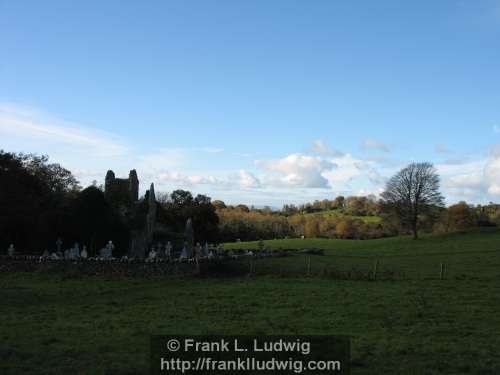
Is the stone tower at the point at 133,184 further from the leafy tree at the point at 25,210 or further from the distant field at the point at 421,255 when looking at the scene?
the distant field at the point at 421,255

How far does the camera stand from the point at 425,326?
12.3 m

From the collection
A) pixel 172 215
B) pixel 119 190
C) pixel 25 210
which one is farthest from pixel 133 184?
pixel 172 215

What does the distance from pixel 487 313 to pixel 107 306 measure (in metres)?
11.6

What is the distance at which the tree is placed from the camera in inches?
2421

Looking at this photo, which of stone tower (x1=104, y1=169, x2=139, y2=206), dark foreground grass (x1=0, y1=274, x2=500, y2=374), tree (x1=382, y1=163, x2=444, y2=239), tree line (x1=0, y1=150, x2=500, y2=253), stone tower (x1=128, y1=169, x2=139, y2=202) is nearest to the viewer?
dark foreground grass (x1=0, y1=274, x2=500, y2=374)

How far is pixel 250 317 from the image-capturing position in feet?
44.3

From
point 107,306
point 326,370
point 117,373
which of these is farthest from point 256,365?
point 107,306

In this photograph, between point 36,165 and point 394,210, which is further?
point 394,210

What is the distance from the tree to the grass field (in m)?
40.0

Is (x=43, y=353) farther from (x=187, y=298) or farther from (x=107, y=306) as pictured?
(x=187, y=298)

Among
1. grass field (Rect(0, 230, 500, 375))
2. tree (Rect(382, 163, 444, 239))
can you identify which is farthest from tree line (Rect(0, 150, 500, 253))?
grass field (Rect(0, 230, 500, 375))

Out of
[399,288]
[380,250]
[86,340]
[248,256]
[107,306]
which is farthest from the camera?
[380,250]

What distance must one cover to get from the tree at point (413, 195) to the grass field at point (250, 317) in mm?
40001

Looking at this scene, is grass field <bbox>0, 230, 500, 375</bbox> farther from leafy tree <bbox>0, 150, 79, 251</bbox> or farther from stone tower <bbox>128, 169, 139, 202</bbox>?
stone tower <bbox>128, 169, 139, 202</bbox>
